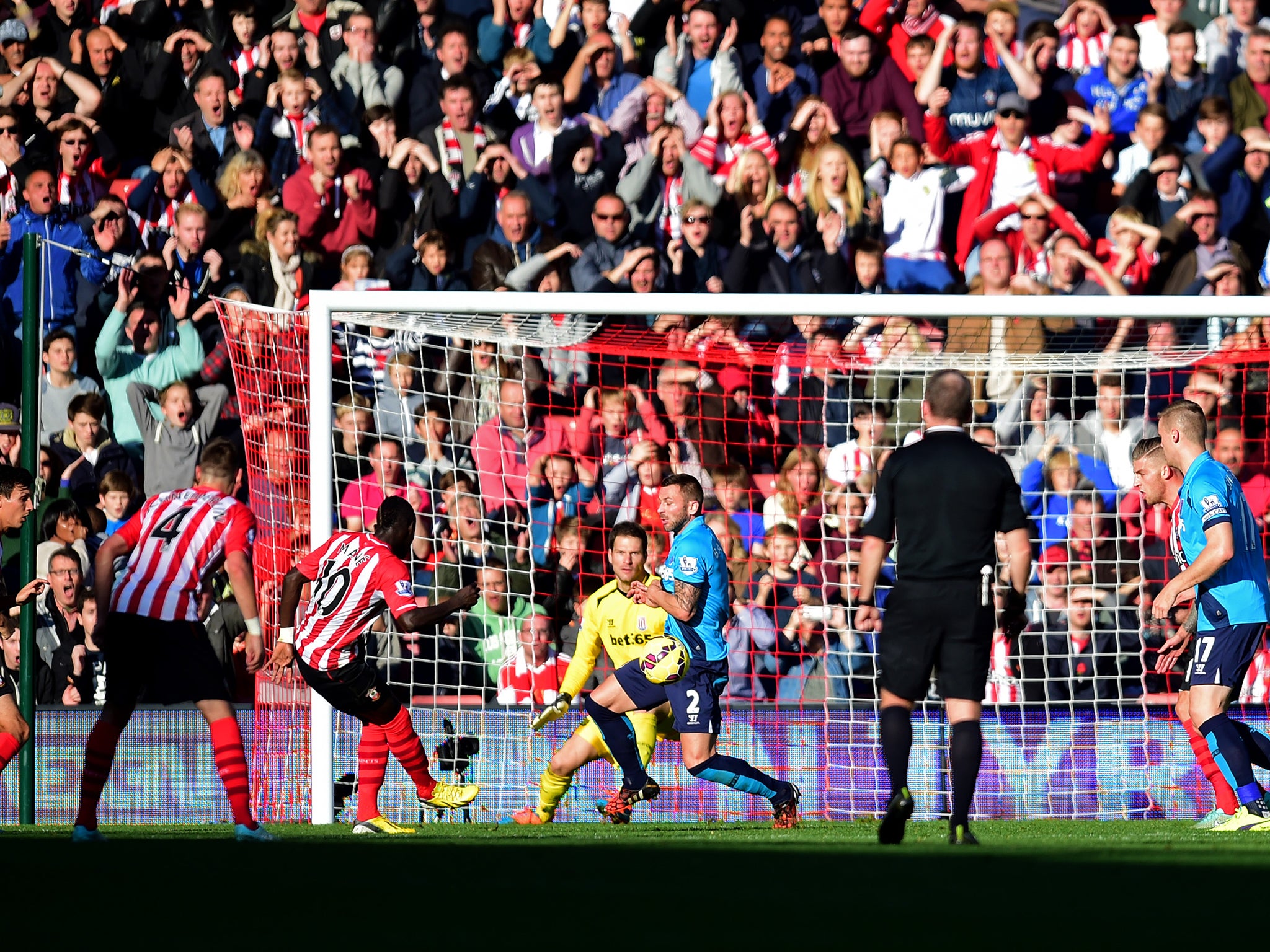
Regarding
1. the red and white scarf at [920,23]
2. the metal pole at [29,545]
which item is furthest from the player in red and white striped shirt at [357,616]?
the red and white scarf at [920,23]

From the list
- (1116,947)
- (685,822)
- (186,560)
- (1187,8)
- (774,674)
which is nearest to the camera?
(1116,947)

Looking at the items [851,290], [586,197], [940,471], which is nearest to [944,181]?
[851,290]

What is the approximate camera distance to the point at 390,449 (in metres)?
10.4

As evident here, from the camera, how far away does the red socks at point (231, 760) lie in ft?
23.3

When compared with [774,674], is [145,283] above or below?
above

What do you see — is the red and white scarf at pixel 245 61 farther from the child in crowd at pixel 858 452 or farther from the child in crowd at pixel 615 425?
the child in crowd at pixel 858 452

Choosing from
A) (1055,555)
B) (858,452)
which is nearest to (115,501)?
(858,452)

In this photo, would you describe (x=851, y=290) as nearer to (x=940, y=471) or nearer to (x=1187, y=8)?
(x=1187, y=8)

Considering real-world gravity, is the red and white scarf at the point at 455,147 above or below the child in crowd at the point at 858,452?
above

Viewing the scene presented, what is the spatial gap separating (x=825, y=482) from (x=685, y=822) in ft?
8.59

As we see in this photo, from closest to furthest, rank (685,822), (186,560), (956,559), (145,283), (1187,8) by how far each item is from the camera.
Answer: (956,559)
(186,560)
(685,822)
(145,283)
(1187,8)

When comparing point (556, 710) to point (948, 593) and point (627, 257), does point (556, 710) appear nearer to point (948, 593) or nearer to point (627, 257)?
point (948, 593)

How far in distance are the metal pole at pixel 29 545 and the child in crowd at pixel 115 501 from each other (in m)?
1.18

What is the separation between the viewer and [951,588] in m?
6.01
